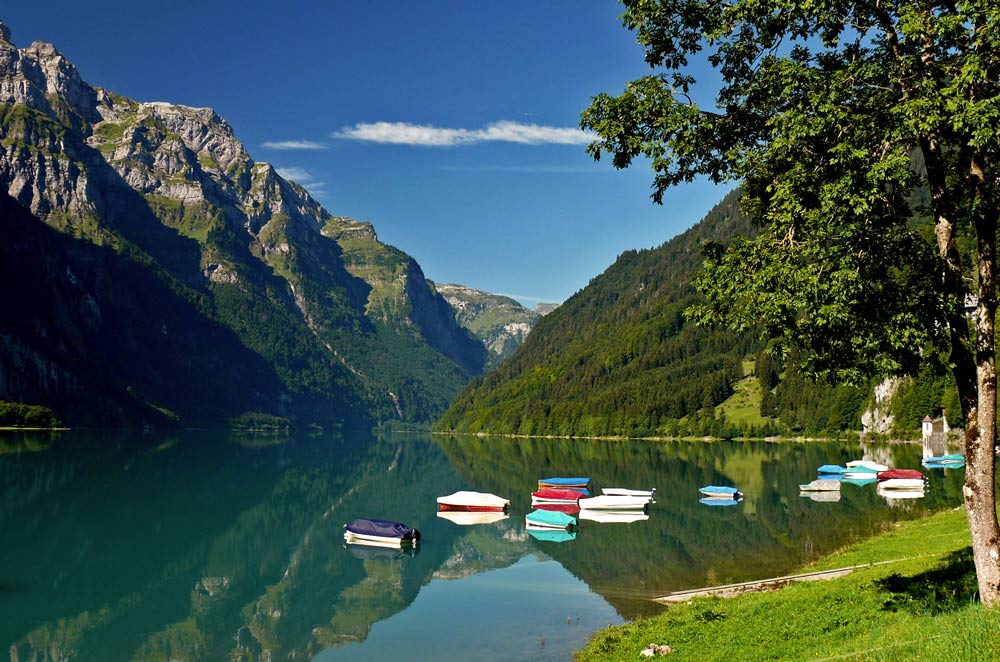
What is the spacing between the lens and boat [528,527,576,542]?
5922cm

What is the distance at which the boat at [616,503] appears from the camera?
7194cm

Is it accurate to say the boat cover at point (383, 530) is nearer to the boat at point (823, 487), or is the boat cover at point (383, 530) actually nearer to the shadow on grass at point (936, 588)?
the shadow on grass at point (936, 588)

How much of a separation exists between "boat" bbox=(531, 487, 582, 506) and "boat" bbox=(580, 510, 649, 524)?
678 cm

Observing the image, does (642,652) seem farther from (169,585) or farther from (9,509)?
(9,509)

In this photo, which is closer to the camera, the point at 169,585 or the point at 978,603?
the point at 978,603

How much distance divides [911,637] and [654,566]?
3091 cm

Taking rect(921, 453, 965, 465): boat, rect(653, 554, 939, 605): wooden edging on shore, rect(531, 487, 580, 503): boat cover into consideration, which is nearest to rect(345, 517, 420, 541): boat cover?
rect(531, 487, 580, 503): boat cover

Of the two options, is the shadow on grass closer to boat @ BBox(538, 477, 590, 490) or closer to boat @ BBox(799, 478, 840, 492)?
boat @ BBox(799, 478, 840, 492)

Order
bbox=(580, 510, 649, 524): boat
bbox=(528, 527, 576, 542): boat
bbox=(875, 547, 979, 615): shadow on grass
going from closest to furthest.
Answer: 1. bbox=(875, 547, 979, 615): shadow on grass
2. bbox=(528, 527, 576, 542): boat
3. bbox=(580, 510, 649, 524): boat

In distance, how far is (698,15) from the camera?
19156mm

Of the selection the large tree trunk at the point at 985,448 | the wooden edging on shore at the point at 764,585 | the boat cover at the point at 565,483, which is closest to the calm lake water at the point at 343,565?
the wooden edging on shore at the point at 764,585

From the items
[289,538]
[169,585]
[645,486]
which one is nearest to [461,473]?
[645,486]

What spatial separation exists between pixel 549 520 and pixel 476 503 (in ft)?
54.1

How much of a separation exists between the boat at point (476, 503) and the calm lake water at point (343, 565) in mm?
1950
